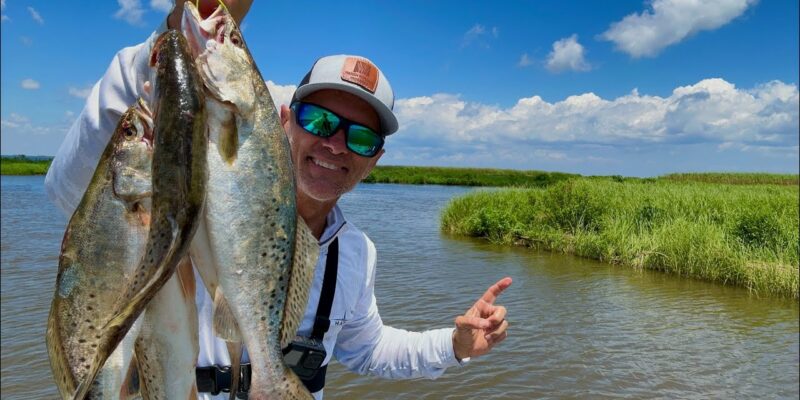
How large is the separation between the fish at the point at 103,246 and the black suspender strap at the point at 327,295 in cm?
136

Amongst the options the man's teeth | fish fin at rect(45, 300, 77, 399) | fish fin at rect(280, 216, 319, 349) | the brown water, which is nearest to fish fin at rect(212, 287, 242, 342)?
fish fin at rect(280, 216, 319, 349)

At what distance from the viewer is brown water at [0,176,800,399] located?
8859 mm

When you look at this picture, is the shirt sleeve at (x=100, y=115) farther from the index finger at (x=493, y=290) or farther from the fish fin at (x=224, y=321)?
the index finger at (x=493, y=290)

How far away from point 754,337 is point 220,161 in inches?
524

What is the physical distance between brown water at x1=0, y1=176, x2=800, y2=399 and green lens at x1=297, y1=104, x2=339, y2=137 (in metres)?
6.77

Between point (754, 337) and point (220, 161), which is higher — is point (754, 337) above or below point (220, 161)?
below

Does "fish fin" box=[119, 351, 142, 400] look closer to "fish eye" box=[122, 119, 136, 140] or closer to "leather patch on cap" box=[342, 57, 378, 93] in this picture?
"fish eye" box=[122, 119, 136, 140]

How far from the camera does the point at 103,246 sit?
142 cm

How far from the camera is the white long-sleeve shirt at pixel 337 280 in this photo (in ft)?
6.01

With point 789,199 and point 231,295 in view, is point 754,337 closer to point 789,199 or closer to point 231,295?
point 789,199

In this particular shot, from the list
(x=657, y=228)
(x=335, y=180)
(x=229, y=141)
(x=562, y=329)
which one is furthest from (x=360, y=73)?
(x=657, y=228)

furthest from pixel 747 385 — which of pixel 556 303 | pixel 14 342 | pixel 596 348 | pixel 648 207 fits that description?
pixel 14 342

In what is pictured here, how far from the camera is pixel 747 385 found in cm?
908

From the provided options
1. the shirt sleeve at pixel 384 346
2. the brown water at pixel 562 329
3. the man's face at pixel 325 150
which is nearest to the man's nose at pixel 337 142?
the man's face at pixel 325 150
